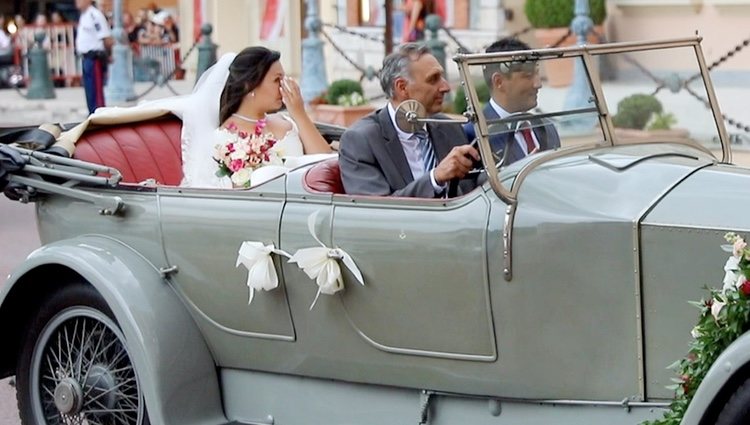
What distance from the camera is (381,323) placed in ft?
15.6

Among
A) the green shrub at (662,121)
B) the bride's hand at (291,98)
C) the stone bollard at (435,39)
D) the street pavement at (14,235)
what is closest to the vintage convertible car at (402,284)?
the green shrub at (662,121)

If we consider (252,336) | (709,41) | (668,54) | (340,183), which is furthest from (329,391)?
(709,41)

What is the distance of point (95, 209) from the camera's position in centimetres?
555

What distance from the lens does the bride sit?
6.34 m

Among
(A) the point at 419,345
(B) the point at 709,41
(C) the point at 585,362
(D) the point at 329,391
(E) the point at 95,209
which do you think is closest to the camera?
(C) the point at 585,362

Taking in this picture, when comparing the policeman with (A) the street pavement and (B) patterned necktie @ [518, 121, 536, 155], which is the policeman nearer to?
(A) the street pavement

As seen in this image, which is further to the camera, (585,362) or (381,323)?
(381,323)

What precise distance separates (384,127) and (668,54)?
108cm

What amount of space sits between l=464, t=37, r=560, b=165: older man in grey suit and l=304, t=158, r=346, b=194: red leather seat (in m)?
0.63

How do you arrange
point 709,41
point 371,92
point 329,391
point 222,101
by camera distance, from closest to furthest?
point 329,391 < point 222,101 < point 709,41 < point 371,92

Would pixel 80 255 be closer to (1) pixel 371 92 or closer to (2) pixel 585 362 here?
(2) pixel 585 362

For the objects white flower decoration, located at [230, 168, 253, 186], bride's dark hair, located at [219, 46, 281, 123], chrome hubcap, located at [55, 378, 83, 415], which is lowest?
chrome hubcap, located at [55, 378, 83, 415]

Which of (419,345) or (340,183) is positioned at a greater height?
(340,183)

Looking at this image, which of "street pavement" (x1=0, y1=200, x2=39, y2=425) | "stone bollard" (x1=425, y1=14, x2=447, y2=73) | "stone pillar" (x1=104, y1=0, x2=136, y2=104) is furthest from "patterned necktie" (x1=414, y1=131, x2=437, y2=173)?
"stone pillar" (x1=104, y1=0, x2=136, y2=104)
